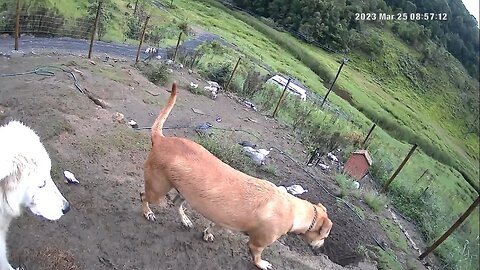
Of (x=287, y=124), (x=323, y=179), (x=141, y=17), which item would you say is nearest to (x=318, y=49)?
(x=141, y=17)

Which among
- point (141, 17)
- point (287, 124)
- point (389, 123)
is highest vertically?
point (287, 124)

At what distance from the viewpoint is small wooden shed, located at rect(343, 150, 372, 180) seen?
39.6ft

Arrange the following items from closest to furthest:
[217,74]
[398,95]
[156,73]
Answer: [156,73] < [217,74] < [398,95]

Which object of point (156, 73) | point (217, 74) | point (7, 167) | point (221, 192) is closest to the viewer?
point (7, 167)

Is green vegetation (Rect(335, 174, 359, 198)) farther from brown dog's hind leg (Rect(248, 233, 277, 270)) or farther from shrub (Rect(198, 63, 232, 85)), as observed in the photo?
shrub (Rect(198, 63, 232, 85))

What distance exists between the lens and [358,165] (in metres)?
12.2

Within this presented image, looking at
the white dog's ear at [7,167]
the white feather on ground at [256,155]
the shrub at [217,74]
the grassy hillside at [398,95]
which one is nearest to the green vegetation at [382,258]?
the white feather on ground at [256,155]

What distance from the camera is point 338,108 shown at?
2852 cm

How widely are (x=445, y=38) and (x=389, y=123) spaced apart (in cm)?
5739

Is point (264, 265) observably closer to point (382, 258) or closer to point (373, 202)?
point (382, 258)

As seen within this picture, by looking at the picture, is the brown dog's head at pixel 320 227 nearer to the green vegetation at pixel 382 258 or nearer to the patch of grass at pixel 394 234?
the green vegetation at pixel 382 258

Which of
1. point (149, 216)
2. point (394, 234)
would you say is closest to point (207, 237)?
point (149, 216)

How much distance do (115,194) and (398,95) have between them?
52984mm

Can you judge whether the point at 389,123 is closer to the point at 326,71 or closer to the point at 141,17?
the point at 326,71
